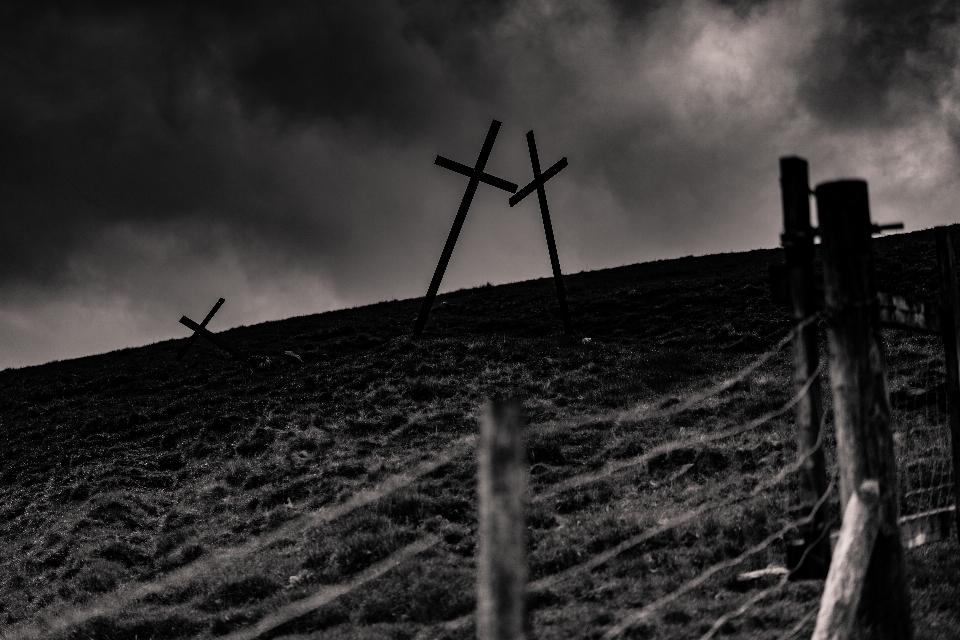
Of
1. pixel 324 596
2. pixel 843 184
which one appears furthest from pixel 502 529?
pixel 324 596

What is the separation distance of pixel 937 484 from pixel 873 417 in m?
4.82

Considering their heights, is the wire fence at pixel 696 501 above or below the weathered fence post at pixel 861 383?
below

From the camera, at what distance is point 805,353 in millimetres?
4262

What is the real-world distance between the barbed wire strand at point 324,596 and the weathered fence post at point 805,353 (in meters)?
3.84

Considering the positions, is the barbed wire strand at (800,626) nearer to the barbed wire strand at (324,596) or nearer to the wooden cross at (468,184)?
the barbed wire strand at (324,596)

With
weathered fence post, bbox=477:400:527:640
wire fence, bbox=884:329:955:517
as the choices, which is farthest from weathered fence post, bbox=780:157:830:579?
weathered fence post, bbox=477:400:527:640

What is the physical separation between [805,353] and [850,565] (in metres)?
1.12

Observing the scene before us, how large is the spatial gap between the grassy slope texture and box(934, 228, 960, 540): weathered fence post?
2.36ft

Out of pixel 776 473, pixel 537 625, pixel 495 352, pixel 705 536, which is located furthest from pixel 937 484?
pixel 495 352

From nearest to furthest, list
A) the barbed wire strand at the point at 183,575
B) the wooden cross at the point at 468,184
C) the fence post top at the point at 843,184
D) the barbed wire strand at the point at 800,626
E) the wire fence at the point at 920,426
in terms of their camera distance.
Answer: the fence post top at the point at 843,184, the barbed wire strand at the point at 800,626, the wire fence at the point at 920,426, the barbed wire strand at the point at 183,575, the wooden cross at the point at 468,184

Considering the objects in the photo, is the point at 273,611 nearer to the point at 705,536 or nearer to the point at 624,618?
the point at 624,618

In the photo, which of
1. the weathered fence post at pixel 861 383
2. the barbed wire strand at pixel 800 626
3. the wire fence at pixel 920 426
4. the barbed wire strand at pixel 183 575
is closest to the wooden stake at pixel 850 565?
the weathered fence post at pixel 861 383

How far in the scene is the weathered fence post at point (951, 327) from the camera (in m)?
6.07

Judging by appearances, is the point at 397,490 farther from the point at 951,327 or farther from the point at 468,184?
the point at 468,184
